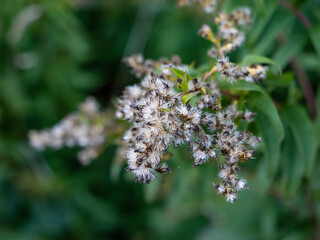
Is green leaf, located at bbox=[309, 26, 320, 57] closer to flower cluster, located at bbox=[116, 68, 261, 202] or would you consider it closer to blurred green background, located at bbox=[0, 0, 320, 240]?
flower cluster, located at bbox=[116, 68, 261, 202]

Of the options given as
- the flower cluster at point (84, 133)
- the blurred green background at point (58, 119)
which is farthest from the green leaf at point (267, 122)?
the blurred green background at point (58, 119)

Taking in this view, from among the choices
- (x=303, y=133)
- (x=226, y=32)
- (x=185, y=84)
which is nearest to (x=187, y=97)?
(x=185, y=84)

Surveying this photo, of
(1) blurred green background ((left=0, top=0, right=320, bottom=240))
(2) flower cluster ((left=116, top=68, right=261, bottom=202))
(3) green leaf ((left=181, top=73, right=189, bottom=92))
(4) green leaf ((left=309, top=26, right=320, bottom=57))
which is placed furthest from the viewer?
(1) blurred green background ((left=0, top=0, right=320, bottom=240))

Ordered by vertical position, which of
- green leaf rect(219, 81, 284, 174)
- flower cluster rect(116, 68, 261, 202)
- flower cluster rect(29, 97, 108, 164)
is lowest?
flower cluster rect(116, 68, 261, 202)

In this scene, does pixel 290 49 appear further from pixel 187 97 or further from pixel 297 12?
pixel 187 97

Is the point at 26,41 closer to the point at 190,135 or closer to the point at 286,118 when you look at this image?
the point at 286,118

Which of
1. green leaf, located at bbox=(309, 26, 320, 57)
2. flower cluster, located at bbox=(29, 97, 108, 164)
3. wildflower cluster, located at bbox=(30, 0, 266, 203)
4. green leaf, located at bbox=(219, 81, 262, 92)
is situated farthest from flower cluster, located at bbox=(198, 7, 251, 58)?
flower cluster, located at bbox=(29, 97, 108, 164)

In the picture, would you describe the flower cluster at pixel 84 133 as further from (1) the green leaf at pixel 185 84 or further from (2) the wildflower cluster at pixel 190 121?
(1) the green leaf at pixel 185 84
